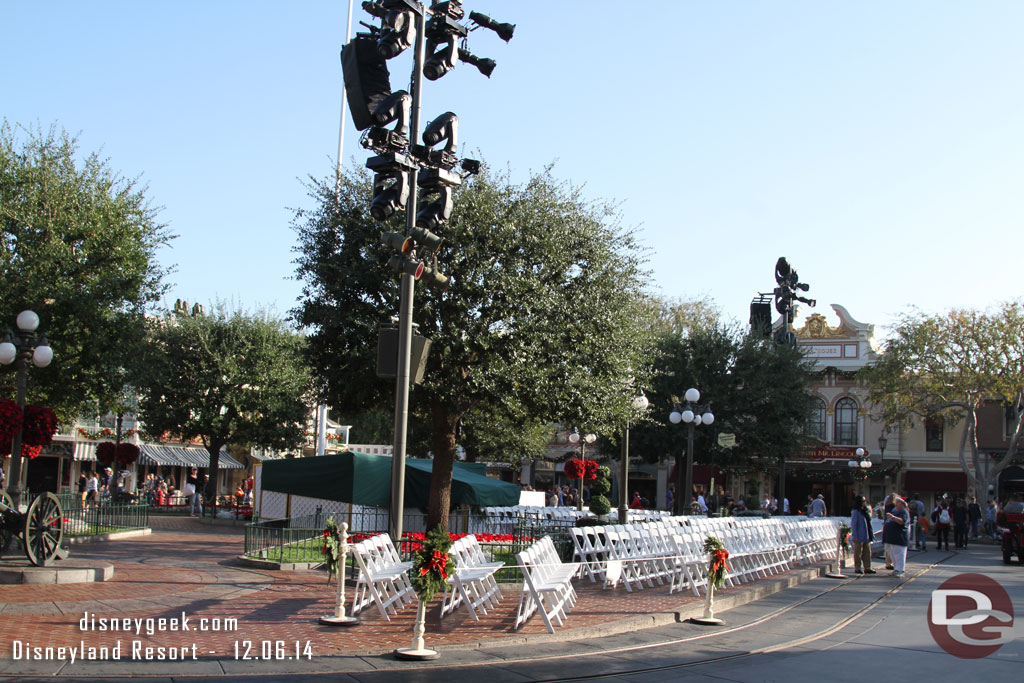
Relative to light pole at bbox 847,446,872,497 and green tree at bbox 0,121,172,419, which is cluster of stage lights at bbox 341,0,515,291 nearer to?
green tree at bbox 0,121,172,419

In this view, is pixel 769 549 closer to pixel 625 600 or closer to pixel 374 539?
pixel 625 600

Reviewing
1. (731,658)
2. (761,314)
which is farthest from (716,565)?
(761,314)

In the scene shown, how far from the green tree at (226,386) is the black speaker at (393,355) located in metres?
24.7

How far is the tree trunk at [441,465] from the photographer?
671 inches

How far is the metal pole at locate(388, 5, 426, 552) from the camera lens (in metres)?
10.2

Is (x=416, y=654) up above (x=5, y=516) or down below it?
below

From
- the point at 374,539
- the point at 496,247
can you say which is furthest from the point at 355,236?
the point at 374,539

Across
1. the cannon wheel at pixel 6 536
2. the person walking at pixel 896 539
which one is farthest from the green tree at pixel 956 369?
the cannon wheel at pixel 6 536

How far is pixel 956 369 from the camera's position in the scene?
123ft

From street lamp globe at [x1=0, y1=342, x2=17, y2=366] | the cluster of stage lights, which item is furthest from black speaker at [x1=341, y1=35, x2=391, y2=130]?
street lamp globe at [x1=0, y1=342, x2=17, y2=366]

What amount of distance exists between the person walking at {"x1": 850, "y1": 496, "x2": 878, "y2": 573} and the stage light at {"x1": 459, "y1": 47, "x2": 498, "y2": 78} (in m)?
11.7

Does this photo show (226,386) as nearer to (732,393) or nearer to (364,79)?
(732,393)

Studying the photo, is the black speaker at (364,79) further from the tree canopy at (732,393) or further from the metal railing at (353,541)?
the tree canopy at (732,393)

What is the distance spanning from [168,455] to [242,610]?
36.3m
